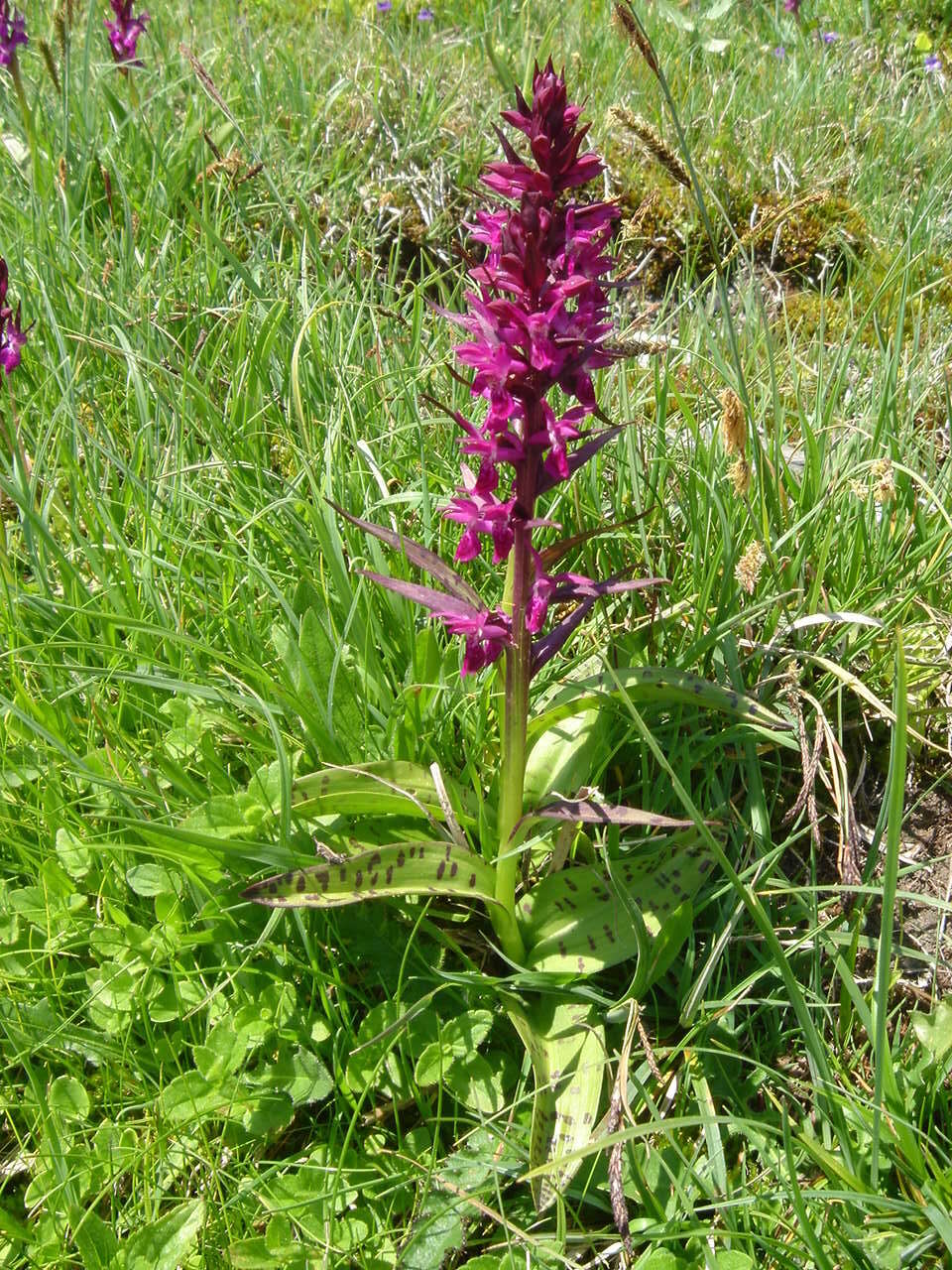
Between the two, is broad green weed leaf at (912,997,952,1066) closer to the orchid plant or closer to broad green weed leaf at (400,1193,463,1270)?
the orchid plant

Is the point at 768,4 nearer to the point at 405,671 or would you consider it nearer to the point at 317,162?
the point at 317,162

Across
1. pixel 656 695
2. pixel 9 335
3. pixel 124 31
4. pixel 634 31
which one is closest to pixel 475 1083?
pixel 656 695

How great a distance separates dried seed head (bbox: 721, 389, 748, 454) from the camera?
66.7 inches

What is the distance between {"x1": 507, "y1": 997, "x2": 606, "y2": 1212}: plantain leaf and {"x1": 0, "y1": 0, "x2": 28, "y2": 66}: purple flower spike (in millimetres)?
3106

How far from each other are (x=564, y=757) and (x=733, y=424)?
610mm

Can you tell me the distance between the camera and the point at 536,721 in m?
1.70

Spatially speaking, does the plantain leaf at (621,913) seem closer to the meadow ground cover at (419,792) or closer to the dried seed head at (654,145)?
the meadow ground cover at (419,792)

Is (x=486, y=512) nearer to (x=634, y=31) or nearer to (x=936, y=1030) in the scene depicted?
(x=634, y=31)

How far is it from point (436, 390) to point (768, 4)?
422 cm

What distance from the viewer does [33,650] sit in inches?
75.7

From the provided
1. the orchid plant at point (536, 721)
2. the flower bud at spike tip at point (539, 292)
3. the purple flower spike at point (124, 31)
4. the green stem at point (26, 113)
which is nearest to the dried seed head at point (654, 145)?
the orchid plant at point (536, 721)

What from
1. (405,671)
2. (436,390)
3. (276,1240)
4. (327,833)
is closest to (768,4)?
(436,390)

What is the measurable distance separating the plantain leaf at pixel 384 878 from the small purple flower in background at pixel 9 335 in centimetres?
141

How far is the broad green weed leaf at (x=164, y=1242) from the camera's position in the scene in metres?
1.38
